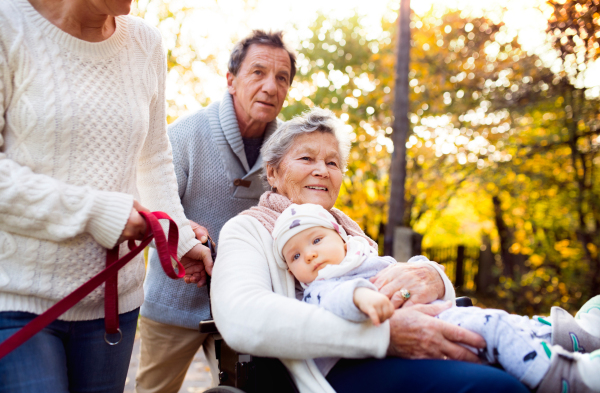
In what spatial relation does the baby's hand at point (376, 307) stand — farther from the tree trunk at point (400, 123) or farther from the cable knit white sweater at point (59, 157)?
the tree trunk at point (400, 123)

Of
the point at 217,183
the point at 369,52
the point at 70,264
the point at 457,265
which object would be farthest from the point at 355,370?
the point at 457,265

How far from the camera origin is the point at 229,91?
2.57 metres

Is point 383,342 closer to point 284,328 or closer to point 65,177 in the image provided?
point 284,328

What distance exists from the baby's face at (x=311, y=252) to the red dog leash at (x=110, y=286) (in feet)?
1.33

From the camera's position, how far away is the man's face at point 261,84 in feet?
7.83

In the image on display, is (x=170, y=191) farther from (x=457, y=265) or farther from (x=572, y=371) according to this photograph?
(x=457, y=265)

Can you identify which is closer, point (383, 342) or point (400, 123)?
point (383, 342)

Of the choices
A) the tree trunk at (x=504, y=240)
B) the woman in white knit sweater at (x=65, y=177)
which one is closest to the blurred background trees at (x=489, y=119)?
the tree trunk at (x=504, y=240)

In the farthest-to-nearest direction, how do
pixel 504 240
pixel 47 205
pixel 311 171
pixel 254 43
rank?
pixel 504 240
pixel 254 43
pixel 311 171
pixel 47 205

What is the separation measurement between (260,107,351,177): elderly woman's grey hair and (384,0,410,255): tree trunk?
285 cm

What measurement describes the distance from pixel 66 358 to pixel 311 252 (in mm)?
868

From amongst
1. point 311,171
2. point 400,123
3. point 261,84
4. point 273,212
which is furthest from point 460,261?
point 273,212

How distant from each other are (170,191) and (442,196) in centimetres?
561

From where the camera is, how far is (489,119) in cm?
562
